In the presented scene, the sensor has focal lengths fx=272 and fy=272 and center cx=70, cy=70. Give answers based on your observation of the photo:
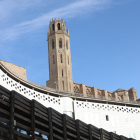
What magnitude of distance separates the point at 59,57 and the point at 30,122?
5050cm

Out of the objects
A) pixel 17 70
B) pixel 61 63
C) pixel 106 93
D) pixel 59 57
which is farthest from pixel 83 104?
pixel 106 93

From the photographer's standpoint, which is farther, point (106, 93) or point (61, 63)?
point (106, 93)

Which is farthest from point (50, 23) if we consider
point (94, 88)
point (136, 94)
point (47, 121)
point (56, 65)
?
point (47, 121)

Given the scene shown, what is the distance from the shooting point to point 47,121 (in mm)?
11383

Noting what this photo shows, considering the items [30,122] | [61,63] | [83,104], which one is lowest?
[30,122]

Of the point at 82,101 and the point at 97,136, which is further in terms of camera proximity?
the point at 82,101

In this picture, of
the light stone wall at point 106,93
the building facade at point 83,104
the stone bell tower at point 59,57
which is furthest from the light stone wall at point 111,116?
the stone bell tower at point 59,57

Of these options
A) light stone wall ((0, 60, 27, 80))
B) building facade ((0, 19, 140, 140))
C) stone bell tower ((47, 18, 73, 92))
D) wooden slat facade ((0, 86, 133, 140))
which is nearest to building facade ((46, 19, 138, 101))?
stone bell tower ((47, 18, 73, 92))

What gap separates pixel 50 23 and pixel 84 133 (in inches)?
2084

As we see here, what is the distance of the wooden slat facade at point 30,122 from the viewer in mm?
9117

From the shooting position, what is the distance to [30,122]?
403 inches

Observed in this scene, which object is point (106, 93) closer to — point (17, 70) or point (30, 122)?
point (17, 70)

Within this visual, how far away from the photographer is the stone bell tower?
57.6 meters

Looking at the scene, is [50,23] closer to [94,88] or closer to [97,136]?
[94,88]
